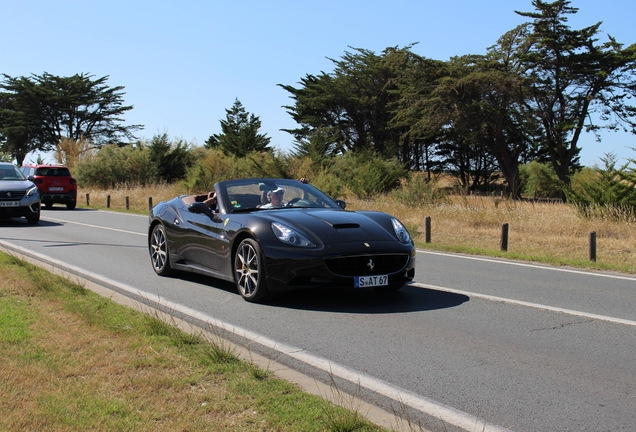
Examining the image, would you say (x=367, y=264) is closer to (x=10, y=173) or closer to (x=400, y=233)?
(x=400, y=233)

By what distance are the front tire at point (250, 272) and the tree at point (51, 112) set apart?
236ft

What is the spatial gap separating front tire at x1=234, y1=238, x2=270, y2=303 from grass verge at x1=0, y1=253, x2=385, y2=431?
4.69ft

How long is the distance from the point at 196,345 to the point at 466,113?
142 feet

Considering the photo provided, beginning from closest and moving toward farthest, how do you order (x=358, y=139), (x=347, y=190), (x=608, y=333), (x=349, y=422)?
1. (x=349, y=422)
2. (x=608, y=333)
3. (x=347, y=190)
4. (x=358, y=139)

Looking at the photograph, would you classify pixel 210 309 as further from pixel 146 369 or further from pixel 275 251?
pixel 146 369

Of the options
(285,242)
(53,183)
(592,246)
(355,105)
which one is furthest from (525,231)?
(355,105)

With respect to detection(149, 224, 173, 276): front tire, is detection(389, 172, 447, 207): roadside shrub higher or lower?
higher

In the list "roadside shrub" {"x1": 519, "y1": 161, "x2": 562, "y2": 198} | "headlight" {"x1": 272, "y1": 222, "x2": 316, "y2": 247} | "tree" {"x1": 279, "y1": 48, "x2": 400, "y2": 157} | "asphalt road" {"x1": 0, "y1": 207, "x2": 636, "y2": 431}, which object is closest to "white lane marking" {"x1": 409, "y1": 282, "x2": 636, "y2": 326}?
"asphalt road" {"x1": 0, "y1": 207, "x2": 636, "y2": 431}

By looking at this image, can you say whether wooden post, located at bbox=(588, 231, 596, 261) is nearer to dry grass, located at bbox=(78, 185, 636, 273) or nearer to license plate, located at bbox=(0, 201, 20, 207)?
dry grass, located at bbox=(78, 185, 636, 273)

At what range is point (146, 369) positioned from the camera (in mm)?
5062

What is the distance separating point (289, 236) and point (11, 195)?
48.9 ft

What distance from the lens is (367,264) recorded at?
7.70m

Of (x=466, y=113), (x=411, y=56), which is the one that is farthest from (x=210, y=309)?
(x=411, y=56)

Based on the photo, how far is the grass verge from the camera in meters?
3.97
